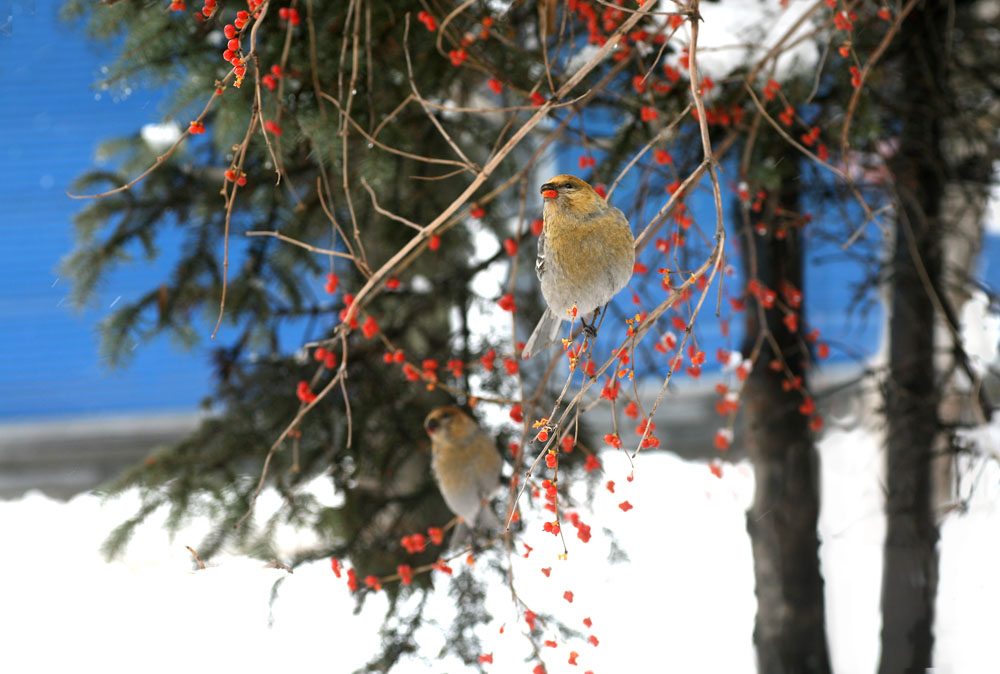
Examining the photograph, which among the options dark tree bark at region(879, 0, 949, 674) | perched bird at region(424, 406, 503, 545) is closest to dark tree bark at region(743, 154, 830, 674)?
dark tree bark at region(879, 0, 949, 674)

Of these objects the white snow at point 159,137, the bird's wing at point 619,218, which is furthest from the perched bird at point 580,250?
the white snow at point 159,137

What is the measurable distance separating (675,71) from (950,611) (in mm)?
1435

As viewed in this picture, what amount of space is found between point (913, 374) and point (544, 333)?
1353mm

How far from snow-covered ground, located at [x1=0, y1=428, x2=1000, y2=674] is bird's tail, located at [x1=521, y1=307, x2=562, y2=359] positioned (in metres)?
0.68

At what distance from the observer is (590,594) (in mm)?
1655

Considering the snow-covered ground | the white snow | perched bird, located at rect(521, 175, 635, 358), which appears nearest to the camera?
perched bird, located at rect(521, 175, 635, 358)

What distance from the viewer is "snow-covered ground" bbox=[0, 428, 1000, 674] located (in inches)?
64.2

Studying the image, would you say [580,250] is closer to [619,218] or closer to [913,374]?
[619,218]

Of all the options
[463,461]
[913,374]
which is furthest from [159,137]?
[913,374]

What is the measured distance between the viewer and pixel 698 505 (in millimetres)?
1935

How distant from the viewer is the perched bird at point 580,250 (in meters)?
0.83

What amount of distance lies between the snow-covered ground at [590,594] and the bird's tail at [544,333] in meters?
0.68

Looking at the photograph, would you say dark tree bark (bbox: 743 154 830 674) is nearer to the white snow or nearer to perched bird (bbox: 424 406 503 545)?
perched bird (bbox: 424 406 503 545)

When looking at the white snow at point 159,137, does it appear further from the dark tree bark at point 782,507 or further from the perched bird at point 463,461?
the dark tree bark at point 782,507
